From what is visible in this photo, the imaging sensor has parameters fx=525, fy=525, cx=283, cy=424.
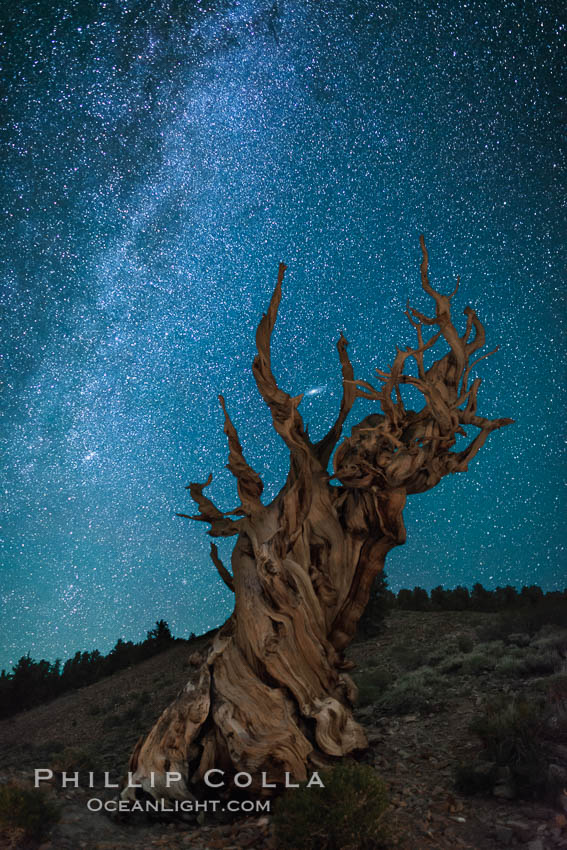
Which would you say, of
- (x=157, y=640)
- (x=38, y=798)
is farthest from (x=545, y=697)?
(x=157, y=640)

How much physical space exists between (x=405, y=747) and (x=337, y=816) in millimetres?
3039

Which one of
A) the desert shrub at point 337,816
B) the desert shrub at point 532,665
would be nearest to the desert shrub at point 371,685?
the desert shrub at point 532,665

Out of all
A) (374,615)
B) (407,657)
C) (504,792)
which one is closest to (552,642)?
(407,657)

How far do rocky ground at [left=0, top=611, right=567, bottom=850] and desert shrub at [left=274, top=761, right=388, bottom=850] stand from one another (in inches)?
10.0

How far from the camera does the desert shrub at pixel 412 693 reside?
851 centimetres

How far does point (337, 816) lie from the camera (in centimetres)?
409

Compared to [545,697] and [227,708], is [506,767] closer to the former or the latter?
[545,697]

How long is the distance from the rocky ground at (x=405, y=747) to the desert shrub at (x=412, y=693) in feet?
0.10

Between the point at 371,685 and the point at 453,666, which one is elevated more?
the point at 453,666

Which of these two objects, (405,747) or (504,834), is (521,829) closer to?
(504,834)

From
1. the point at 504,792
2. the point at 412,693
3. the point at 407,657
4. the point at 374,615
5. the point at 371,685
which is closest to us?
the point at 504,792

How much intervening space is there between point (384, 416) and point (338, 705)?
13.8ft

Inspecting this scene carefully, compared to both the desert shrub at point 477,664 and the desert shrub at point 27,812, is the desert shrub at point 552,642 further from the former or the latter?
the desert shrub at point 27,812

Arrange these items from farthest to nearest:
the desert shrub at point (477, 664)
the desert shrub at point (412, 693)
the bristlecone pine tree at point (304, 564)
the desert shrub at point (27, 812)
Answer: the desert shrub at point (477, 664) < the desert shrub at point (412, 693) < the bristlecone pine tree at point (304, 564) < the desert shrub at point (27, 812)
